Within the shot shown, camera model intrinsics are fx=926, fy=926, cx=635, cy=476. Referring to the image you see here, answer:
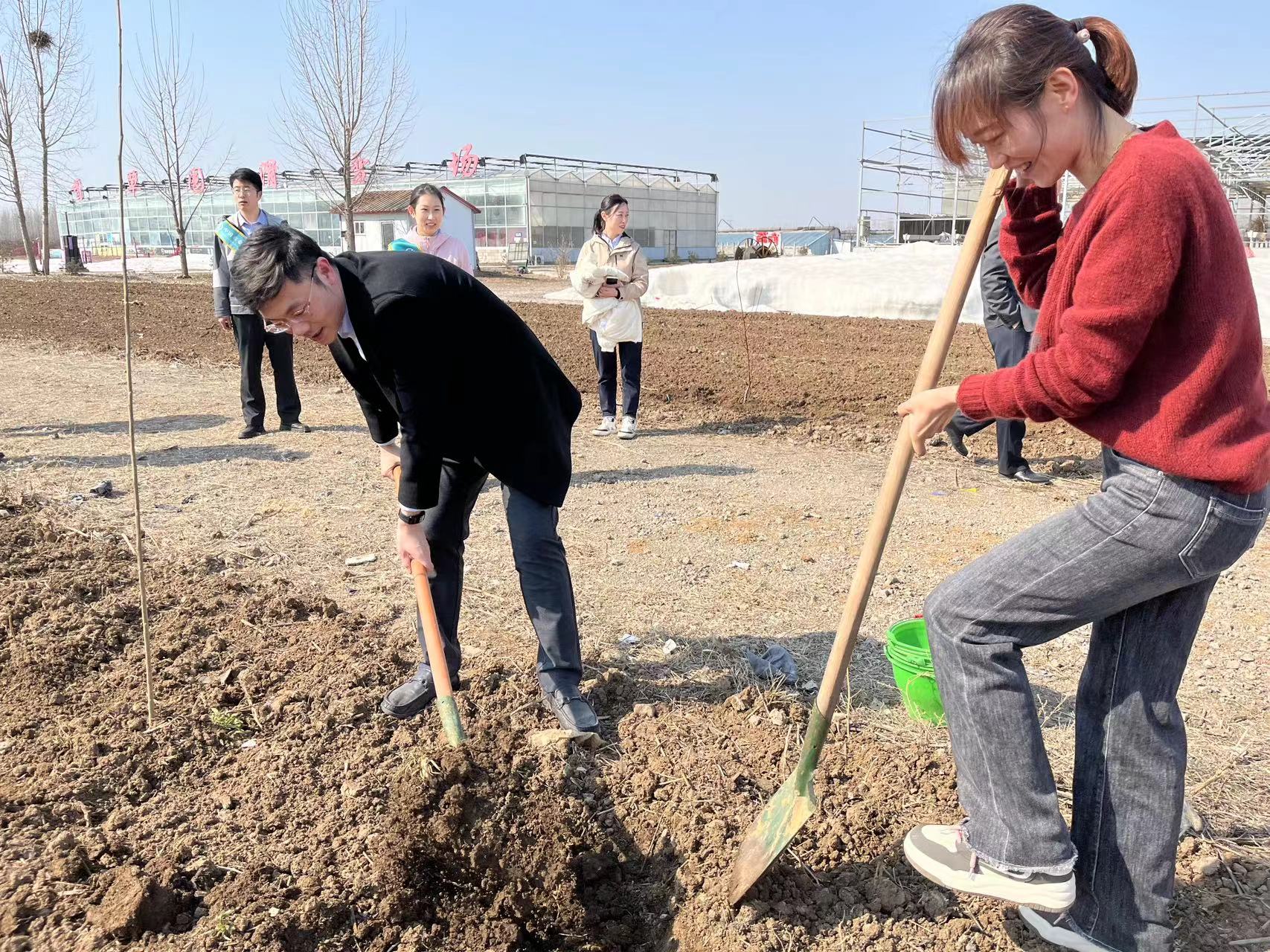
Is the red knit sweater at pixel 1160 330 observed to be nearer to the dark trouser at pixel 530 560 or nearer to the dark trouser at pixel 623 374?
the dark trouser at pixel 530 560

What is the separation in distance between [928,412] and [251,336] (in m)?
6.43

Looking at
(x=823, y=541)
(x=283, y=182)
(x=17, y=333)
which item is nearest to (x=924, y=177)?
(x=17, y=333)

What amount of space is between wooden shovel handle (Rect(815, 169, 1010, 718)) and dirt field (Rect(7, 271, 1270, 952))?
81 cm

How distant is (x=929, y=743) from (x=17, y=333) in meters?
15.6

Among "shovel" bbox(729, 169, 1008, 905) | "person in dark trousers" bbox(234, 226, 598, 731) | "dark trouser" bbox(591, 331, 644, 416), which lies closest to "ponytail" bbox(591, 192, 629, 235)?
"dark trouser" bbox(591, 331, 644, 416)

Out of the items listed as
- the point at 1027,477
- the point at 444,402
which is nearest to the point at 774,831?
the point at 444,402

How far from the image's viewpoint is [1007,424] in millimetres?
5996

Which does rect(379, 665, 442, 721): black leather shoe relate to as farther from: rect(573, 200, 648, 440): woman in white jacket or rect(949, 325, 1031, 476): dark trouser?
rect(573, 200, 648, 440): woman in white jacket

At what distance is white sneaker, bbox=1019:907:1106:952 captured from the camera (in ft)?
6.53

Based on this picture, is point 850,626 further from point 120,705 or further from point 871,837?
point 120,705

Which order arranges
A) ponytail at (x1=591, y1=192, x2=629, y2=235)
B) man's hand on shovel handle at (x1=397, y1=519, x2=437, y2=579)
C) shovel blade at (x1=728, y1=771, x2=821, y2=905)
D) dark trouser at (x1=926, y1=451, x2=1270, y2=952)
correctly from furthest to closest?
ponytail at (x1=591, y1=192, x2=629, y2=235), man's hand on shovel handle at (x1=397, y1=519, x2=437, y2=579), shovel blade at (x1=728, y1=771, x2=821, y2=905), dark trouser at (x1=926, y1=451, x2=1270, y2=952)

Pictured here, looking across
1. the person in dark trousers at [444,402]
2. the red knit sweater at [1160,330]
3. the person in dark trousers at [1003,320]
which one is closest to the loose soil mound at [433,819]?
the person in dark trousers at [444,402]

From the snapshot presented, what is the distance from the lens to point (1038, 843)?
1858mm

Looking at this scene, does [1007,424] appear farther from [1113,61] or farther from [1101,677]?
[1113,61]
